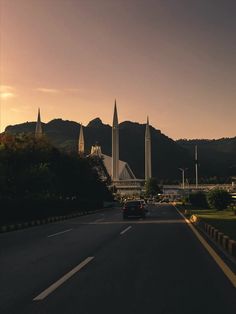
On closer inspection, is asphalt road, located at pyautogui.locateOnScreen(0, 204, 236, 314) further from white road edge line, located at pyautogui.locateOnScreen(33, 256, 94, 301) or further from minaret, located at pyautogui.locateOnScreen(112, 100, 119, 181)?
minaret, located at pyautogui.locateOnScreen(112, 100, 119, 181)

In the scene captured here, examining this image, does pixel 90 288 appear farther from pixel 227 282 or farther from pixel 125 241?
pixel 125 241

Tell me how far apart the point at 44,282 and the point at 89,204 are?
5351 centimetres

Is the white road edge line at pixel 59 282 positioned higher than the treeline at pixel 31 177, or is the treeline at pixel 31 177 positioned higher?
the treeline at pixel 31 177

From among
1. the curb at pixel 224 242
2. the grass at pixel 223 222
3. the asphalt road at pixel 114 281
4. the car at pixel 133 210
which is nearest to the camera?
the asphalt road at pixel 114 281

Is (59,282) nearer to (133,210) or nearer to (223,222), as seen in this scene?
(223,222)

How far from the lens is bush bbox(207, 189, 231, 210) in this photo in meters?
45.0

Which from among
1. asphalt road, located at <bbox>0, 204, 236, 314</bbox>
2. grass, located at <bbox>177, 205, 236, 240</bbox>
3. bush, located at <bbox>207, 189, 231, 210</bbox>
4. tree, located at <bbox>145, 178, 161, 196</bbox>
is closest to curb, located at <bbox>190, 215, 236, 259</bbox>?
grass, located at <bbox>177, 205, 236, 240</bbox>

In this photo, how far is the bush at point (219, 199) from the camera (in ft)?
148

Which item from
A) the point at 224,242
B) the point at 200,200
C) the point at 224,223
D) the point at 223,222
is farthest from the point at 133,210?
the point at 200,200

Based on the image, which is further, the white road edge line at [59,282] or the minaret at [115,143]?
the minaret at [115,143]

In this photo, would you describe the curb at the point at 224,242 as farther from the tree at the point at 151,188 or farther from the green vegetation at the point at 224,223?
the tree at the point at 151,188

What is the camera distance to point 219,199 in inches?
1788

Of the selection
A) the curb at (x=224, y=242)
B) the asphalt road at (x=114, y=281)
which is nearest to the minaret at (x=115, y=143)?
the curb at (x=224, y=242)

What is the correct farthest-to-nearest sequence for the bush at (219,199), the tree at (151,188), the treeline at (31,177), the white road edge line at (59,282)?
1. the tree at (151,188)
2. the bush at (219,199)
3. the treeline at (31,177)
4. the white road edge line at (59,282)
